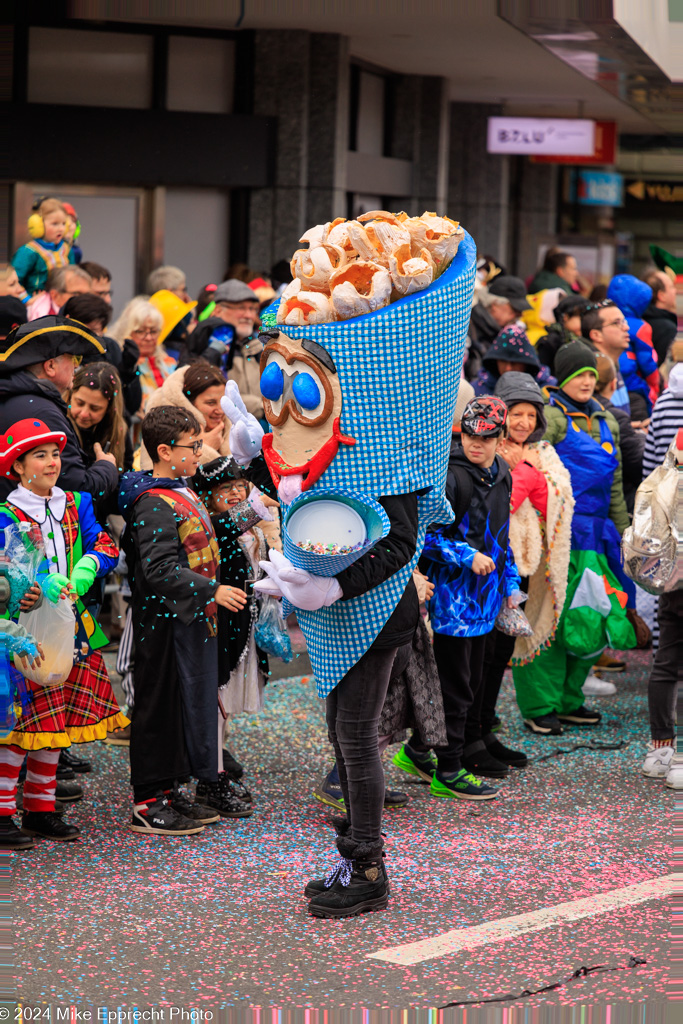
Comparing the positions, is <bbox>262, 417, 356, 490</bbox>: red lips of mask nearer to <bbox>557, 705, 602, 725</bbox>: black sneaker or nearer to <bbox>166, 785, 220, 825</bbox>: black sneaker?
<bbox>166, 785, 220, 825</bbox>: black sneaker

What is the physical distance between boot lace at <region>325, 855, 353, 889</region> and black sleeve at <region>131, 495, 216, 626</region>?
1.08 meters

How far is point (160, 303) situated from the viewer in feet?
31.2

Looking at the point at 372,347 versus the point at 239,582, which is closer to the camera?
the point at 372,347

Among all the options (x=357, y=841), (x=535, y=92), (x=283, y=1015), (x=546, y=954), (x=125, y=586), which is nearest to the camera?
(x=283, y=1015)

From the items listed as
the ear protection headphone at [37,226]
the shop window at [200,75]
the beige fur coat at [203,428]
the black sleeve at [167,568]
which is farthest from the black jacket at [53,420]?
the shop window at [200,75]

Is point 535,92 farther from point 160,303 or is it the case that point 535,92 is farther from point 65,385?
point 65,385

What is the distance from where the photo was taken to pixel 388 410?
175 inches

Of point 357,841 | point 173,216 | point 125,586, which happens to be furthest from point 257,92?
point 357,841

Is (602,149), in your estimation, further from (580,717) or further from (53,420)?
(53,420)

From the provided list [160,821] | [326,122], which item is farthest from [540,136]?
[160,821]

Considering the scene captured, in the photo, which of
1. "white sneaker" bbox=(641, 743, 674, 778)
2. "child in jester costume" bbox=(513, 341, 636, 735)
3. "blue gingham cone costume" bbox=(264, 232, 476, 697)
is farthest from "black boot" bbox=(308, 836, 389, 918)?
"child in jester costume" bbox=(513, 341, 636, 735)

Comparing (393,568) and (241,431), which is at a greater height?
A: (241,431)

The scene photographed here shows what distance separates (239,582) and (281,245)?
381 inches

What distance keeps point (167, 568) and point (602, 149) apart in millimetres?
19080
